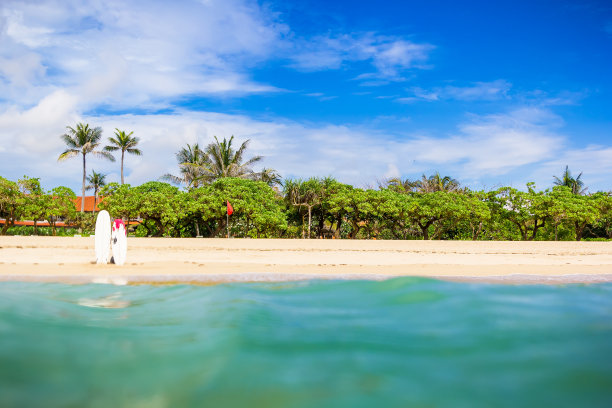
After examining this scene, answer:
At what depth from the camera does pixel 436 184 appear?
35.2m

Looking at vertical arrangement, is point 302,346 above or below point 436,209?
below

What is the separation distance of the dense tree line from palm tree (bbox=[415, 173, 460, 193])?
14.9 ft

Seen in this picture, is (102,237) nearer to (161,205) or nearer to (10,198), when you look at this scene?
(161,205)

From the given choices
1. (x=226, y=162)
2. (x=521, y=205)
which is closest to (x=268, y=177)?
(x=226, y=162)

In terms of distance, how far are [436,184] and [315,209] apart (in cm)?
1164

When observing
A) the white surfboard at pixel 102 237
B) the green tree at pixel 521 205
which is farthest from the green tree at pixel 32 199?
the green tree at pixel 521 205

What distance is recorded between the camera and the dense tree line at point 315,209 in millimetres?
25172

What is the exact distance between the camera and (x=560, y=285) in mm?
7754

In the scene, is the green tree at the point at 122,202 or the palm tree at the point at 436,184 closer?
the green tree at the point at 122,202

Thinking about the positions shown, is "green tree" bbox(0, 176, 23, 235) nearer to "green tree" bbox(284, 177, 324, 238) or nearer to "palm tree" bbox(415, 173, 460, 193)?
"green tree" bbox(284, 177, 324, 238)

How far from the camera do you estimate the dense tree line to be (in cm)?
2517

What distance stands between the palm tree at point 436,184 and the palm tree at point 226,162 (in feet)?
43.8

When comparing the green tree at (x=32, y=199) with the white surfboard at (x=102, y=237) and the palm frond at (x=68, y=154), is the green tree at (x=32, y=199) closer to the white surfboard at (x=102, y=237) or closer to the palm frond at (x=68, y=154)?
the palm frond at (x=68, y=154)

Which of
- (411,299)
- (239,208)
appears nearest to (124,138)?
(239,208)
